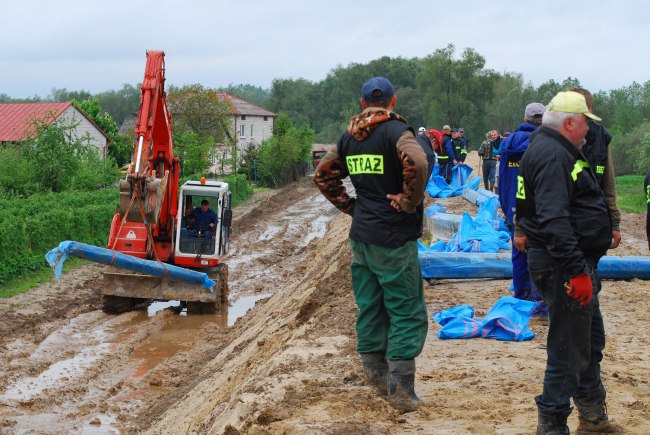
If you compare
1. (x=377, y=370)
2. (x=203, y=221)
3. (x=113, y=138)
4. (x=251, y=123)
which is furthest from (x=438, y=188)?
(x=251, y=123)

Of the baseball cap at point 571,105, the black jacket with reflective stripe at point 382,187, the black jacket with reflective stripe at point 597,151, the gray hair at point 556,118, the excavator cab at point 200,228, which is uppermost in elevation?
the baseball cap at point 571,105

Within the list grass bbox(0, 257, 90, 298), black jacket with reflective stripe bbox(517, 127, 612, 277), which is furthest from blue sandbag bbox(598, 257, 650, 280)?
grass bbox(0, 257, 90, 298)

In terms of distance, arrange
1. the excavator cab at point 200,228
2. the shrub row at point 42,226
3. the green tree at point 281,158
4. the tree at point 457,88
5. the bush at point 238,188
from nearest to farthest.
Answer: the excavator cab at point 200,228
the shrub row at point 42,226
the bush at point 238,188
the green tree at point 281,158
the tree at point 457,88

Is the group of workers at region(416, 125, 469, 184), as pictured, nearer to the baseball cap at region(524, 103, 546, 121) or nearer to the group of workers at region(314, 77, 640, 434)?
the baseball cap at region(524, 103, 546, 121)

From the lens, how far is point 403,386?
19.6 feet

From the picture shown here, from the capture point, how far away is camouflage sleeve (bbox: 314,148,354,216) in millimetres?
6367

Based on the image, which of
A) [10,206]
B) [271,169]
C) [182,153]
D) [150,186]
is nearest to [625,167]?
[271,169]

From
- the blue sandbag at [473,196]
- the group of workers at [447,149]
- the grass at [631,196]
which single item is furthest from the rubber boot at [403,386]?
the grass at [631,196]

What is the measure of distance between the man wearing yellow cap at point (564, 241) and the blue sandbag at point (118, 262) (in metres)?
8.94

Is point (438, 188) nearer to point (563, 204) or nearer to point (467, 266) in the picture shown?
point (467, 266)

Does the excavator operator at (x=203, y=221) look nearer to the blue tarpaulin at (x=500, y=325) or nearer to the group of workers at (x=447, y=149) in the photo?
the group of workers at (x=447, y=149)

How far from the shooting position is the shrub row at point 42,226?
1922 cm

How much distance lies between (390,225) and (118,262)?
390 inches

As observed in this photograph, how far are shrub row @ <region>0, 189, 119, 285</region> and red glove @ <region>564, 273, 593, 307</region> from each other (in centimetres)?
1603
